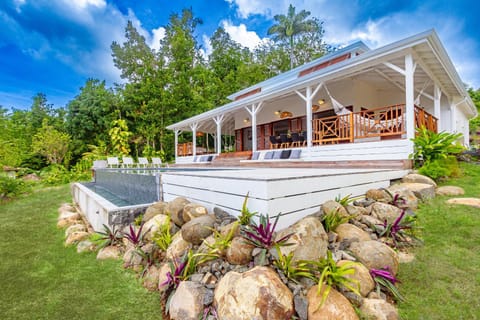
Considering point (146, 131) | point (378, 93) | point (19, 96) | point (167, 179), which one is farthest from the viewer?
point (19, 96)

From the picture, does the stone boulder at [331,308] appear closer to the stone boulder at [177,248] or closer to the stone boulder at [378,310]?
the stone boulder at [378,310]

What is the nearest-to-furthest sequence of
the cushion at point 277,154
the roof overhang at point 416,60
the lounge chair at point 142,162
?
the roof overhang at point 416,60 < the cushion at point 277,154 < the lounge chair at point 142,162

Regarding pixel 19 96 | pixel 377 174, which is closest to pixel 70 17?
pixel 19 96

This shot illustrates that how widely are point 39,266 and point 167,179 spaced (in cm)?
198

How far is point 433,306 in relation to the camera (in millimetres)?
1718

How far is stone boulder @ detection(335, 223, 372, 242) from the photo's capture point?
2.34 meters

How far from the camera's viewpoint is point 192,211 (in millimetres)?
2922

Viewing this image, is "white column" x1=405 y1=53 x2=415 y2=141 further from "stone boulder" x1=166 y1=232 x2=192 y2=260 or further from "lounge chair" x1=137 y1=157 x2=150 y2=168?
"lounge chair" x1=137 y1=157 x2=150 y2=168

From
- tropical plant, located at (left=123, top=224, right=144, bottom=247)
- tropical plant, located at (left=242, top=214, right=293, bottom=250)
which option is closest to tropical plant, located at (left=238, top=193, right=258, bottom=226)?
tropical plant, located at (left=242, top=214, right=293, bottom=250)

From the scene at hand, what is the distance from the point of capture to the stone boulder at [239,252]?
6.75 feet

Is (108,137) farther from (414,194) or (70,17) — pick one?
(414,194)

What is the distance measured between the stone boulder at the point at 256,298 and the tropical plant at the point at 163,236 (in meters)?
1.23

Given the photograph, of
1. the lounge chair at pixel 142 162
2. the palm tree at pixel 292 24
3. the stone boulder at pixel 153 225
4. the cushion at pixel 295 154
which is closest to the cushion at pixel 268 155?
the cushion at pixel 295 154

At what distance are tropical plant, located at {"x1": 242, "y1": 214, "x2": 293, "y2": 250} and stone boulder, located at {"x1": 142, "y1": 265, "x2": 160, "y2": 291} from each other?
1.12 metres
